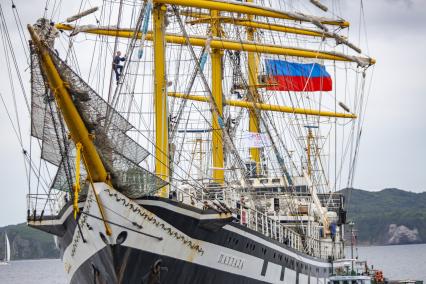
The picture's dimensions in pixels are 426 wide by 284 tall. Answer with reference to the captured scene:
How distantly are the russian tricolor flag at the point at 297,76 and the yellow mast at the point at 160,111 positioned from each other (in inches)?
873

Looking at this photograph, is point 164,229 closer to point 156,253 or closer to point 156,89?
point 156,253

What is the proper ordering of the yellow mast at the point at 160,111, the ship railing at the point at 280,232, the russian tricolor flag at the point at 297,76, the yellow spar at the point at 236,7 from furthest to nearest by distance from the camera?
the russian tricolor flag at the point at 297,76 < the yellow spar at the point at 236,7 < the ship railing at the point at 280,232 < the yellow mast at the point at 160,111

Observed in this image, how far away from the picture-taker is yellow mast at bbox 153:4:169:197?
34188 mm

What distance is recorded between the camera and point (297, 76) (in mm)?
59844

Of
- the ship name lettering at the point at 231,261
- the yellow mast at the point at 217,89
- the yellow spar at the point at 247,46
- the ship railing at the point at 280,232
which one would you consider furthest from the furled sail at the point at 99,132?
the yellow mast at the point at 217,89

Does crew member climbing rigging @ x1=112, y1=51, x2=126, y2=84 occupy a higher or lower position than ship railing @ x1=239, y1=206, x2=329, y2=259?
higher

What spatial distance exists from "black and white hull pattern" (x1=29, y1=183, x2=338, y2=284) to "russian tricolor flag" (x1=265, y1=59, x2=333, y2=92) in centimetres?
2385

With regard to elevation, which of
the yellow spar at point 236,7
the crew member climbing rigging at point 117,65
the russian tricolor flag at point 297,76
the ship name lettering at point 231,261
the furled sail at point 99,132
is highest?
the russian tricolor flag at point 297,76

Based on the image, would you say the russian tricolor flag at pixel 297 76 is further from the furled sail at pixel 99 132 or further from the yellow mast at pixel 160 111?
the furled sail at pixel 99 132

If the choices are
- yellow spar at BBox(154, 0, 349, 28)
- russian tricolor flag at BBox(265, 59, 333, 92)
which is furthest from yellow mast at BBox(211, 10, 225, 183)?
russian tricolor flag at BBox(265, 59, 333, 92)

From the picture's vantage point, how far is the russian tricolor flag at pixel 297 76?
58.4 metres

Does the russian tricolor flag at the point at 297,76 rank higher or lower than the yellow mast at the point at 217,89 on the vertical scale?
higher

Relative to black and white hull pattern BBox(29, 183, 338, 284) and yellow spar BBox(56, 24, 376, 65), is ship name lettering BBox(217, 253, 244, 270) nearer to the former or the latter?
black and white hull pattern BBox(29, 183, 338, 284)

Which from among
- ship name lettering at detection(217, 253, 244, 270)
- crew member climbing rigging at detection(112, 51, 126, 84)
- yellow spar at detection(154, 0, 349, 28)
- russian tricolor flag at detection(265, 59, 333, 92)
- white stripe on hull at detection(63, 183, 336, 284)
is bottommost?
ship name lettering at detection(217, 253, 244, 270)
